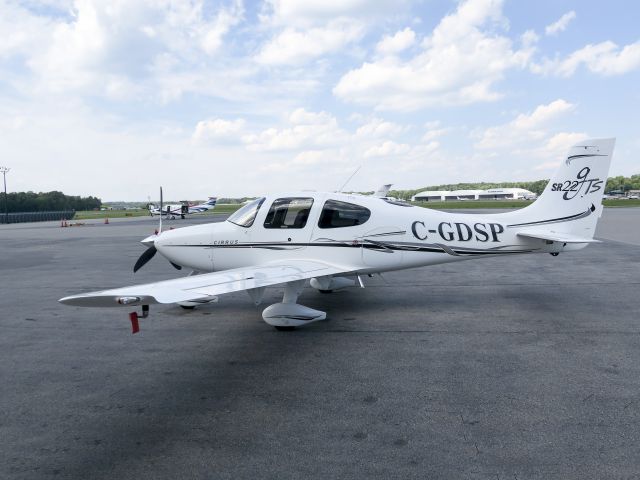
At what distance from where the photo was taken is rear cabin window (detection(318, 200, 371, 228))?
7.71 m

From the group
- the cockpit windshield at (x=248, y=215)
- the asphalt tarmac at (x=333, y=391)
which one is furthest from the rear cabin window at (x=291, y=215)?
the asphalt tarmac at (x=333, y=391)

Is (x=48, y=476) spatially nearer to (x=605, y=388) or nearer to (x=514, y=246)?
(x=605, y=388)

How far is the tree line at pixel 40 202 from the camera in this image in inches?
3907

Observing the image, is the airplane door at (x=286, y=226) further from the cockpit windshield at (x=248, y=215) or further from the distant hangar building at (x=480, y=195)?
the distant hangar building at (x=480, y=195)

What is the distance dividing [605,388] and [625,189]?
194m

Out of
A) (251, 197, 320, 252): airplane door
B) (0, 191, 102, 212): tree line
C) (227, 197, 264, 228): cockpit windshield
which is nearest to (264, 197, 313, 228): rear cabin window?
(251, 197, 320, 252): airplane door

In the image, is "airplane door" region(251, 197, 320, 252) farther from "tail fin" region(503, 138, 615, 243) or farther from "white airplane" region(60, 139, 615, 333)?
"tail fin" region(503, 138, 615, 243)

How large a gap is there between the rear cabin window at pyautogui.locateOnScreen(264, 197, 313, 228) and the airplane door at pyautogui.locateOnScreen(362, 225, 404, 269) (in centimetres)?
112

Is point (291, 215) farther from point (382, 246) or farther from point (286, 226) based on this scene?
point (382, 246)

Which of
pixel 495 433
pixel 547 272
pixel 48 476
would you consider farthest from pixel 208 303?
pixel 547 272

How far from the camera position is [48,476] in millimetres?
3238

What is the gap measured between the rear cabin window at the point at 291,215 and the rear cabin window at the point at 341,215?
0.98ft

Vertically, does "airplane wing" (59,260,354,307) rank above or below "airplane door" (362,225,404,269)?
below

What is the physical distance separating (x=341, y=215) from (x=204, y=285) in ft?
10.0
